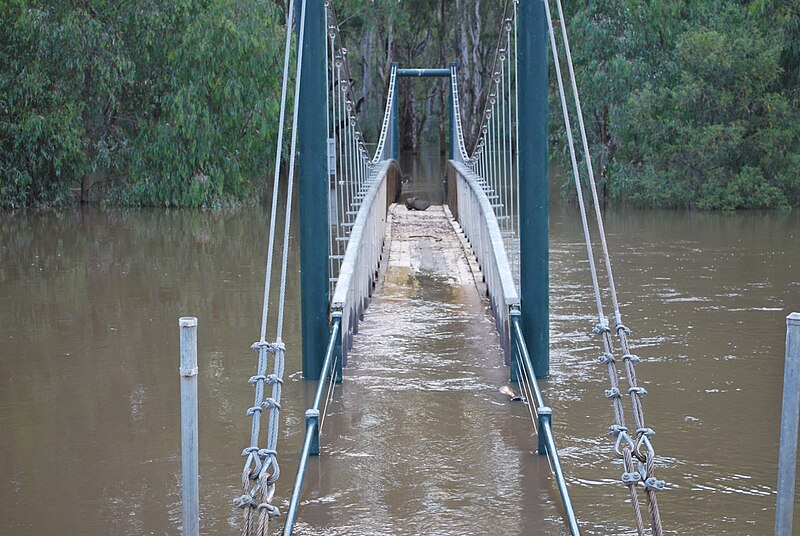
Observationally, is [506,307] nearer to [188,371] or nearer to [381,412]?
[381,412]

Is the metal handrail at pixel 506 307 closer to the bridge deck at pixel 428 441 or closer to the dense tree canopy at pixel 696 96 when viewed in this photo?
the bridge deck at pixel 428 441

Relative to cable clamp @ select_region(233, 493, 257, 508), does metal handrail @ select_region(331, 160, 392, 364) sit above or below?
above

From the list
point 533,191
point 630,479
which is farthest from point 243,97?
point 630,479

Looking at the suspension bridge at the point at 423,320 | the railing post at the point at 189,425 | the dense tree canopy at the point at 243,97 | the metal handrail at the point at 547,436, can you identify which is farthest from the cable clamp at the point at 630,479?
the dense tree canopy at the point at 243,97

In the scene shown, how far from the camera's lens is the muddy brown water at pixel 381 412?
17.5ft

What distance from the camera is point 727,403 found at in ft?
24.2

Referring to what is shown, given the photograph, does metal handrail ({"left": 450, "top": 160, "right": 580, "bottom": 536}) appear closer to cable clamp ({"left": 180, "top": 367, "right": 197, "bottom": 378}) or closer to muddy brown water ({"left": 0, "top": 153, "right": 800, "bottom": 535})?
muddy brown water ({"left": 0, "top": 153, "right": 800, "bottom": 535})

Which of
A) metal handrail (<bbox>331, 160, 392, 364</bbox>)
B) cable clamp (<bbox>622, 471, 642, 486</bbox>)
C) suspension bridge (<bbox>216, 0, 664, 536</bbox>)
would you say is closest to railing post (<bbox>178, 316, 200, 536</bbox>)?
suspension bridge (<bbox>216, 0, 664, 536</bbox>)

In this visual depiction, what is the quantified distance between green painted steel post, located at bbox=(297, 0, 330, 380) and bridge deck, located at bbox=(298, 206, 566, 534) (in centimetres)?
52

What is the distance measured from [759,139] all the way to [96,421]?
16160 mm

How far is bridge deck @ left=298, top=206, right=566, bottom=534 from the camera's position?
5.09m

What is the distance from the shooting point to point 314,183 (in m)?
7.38

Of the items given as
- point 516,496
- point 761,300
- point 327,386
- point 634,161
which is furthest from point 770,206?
point 516,496

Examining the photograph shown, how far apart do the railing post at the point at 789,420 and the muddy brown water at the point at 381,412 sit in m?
1.93
